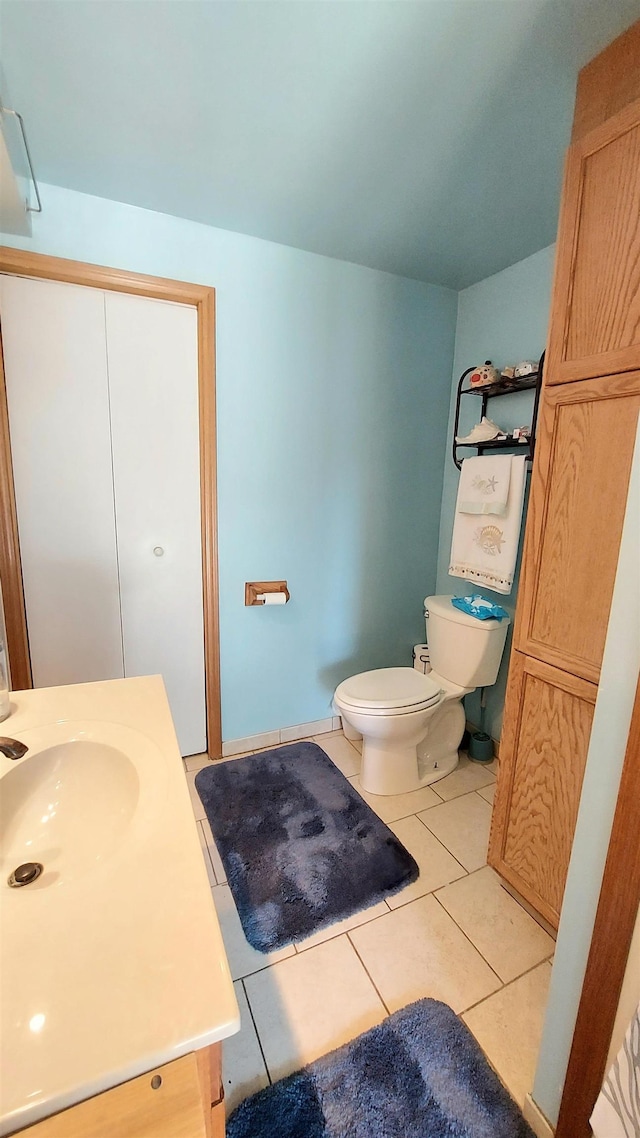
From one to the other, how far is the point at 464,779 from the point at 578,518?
4.69 feet

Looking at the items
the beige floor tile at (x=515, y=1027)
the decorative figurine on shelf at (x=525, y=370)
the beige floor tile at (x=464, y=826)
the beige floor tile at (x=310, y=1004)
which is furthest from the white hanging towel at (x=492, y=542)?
the beige floor tile at (x=310, y=1004)

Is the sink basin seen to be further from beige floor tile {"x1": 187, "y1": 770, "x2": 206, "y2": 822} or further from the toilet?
the toilet

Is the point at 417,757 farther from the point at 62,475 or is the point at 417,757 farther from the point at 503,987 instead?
the point at 62,475

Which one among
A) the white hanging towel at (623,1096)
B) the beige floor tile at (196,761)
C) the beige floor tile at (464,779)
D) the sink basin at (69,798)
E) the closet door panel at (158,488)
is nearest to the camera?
the white hanging towel at (623,1096)

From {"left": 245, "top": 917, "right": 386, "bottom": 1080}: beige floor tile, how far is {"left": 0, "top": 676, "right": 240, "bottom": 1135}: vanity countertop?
780 millimetres

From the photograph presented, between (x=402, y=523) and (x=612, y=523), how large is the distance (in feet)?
4.30

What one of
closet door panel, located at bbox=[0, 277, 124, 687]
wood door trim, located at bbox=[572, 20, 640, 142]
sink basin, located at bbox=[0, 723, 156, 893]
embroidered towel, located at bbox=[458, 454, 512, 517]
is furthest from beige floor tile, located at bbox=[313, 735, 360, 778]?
wood door trim, located at bbox=[572, 20, 640, 142]

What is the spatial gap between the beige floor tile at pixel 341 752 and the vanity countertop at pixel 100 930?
4.69 ft

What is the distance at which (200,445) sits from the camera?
187 cm

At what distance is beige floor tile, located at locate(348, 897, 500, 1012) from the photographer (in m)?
1.19

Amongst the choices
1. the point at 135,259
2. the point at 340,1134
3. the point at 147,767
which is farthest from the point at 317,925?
the point at 135,259

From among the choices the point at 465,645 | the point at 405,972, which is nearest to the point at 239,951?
the point at 405,972

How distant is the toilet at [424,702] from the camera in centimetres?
180

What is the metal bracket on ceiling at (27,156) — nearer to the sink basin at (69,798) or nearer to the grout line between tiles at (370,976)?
the sink basin at (69,798)
